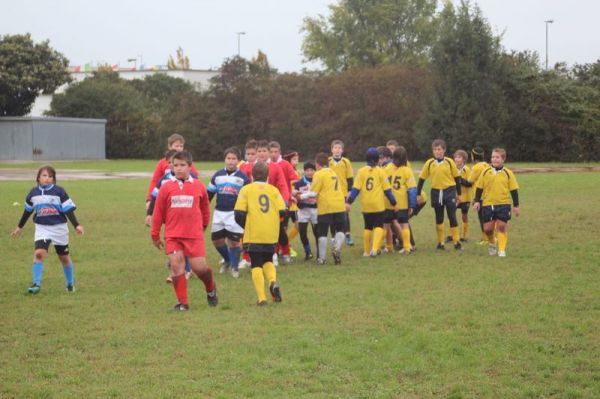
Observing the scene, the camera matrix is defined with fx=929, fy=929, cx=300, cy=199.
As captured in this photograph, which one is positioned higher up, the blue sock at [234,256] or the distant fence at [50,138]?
the distant fence at [50,138]

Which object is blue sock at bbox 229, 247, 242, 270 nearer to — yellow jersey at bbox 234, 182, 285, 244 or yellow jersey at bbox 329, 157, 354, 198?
yellow jersey at bbox 234, 182, 285, 244

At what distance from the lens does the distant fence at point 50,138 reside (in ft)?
206

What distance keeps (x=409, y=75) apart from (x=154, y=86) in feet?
143

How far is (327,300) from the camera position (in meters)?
11.6

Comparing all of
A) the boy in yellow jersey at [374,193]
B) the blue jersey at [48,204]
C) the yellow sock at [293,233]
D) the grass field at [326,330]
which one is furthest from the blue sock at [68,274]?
the yellow sock at [293,233]

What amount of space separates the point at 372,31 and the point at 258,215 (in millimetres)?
78037

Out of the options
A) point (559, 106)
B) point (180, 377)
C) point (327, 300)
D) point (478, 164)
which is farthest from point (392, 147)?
point (559, 106)

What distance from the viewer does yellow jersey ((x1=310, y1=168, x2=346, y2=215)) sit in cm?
1534

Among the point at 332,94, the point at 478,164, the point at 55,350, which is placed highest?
the point at 332,94

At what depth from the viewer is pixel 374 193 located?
52.5 ft

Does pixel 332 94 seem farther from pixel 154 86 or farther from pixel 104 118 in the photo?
pixel 154 86

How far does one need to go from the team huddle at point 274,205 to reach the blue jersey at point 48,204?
0.01 meters

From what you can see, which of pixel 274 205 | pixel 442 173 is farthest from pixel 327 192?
pixel 274 205

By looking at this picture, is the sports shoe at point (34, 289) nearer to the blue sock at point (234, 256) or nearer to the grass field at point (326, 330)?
the grass field at point (326, 330)
